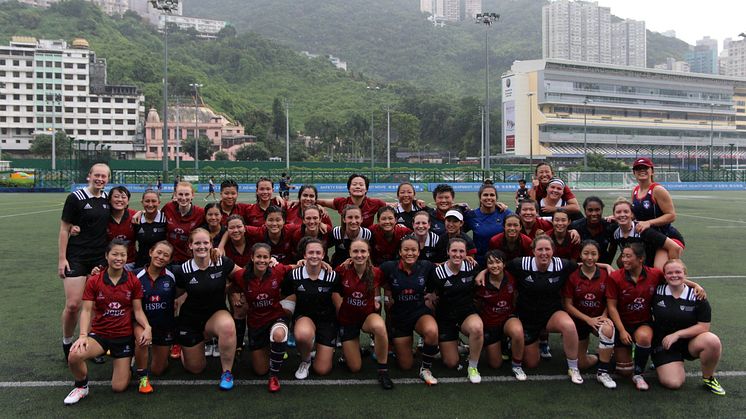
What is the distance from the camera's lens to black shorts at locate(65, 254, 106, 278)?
17.0 feet

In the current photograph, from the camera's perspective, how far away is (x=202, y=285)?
498 cm

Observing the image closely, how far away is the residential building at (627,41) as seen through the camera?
16800 cm

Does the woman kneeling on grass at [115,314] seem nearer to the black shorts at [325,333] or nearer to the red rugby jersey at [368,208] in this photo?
the black shorts at [325,333]

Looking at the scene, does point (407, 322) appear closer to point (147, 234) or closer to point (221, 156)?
point (147, 234)

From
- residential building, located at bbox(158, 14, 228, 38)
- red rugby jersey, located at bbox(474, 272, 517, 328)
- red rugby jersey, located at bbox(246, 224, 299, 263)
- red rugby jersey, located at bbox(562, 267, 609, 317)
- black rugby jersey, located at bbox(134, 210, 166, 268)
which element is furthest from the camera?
residential building, located at bbox(158, 14, 228, 38)

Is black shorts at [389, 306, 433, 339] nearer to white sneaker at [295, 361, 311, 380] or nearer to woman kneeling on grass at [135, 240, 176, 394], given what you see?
white sneaker at [295, 361, 311, 380]

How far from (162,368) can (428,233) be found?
2.72 meters

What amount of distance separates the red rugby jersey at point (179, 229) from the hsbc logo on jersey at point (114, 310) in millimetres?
1137

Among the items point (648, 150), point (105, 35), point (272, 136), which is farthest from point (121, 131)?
point (648, 150)

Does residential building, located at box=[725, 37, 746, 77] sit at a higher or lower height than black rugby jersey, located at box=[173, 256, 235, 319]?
higher

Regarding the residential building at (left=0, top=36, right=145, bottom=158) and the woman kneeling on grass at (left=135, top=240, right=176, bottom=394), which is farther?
the residential building at (left=0, top=36, right=145, bottom=158)

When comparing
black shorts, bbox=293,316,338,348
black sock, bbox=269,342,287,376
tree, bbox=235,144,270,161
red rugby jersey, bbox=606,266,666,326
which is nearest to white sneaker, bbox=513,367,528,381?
red rugby jersey, bbox=606,266,666,326

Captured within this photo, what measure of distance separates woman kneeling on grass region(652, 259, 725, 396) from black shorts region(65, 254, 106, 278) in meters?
4.99

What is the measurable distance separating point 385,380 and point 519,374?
1155 mm
